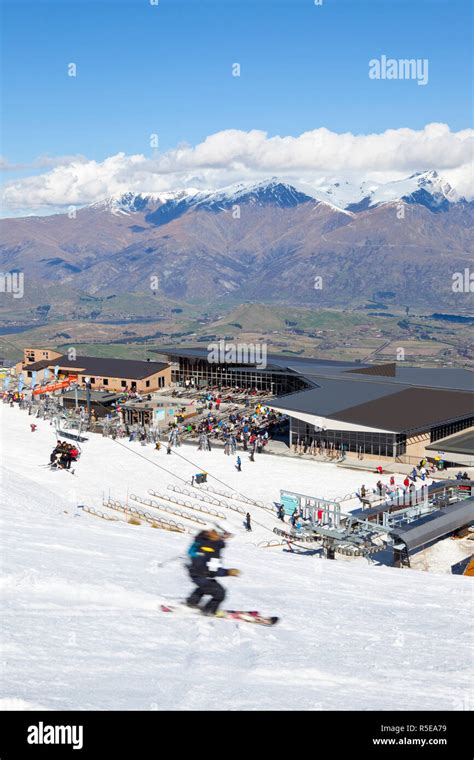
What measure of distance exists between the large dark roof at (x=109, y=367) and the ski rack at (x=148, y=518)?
43.6m

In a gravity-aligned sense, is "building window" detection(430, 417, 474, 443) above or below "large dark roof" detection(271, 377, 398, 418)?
below

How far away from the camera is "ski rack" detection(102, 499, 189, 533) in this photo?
118ft

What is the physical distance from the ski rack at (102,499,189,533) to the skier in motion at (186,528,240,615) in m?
5.12

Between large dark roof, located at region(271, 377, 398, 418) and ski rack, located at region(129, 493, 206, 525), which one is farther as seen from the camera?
large dark roof, located at region(271, 377, 398, 418)

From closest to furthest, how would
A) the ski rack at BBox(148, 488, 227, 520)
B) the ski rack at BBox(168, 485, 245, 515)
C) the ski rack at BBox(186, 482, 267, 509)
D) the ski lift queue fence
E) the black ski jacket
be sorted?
the black ski jacket → the ski lift queue fence → the ski rack at BBox(148, 488, 227, 520) → the ski rack at BBox(168, 485, 245, 515) → the ski rack at BBox(186, 482, 267, 509)

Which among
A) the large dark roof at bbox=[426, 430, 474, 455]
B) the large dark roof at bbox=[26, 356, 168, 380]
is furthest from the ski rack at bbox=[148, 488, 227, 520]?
the large dark roof at bbox=[26, 356, 168, 380]

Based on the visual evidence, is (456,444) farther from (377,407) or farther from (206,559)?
(206,559)

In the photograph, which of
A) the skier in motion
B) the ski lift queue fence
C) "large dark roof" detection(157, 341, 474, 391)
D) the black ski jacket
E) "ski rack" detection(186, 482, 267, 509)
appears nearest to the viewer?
the skier in motion

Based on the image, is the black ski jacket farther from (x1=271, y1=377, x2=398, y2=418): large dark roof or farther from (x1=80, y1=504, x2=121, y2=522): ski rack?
(x1=271, y1=377, x2=398, y2=418): large dark roof

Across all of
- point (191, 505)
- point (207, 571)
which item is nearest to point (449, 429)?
point (191, 505)

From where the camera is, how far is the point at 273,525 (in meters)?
39.2

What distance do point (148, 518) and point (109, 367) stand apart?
174 feet

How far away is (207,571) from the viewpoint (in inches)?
920
